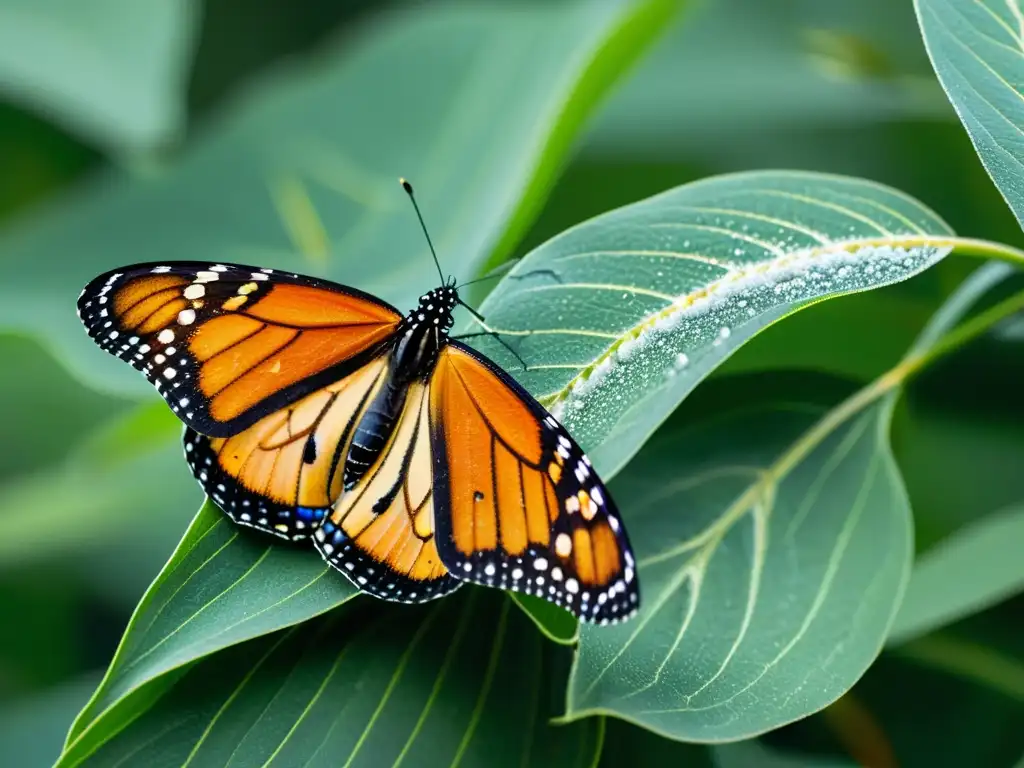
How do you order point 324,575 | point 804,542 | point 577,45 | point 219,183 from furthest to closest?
point 219,183 < point 577,45 < point 804,542 < point 324,575

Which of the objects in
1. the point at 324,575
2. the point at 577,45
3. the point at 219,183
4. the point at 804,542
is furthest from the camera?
the point at 219,183

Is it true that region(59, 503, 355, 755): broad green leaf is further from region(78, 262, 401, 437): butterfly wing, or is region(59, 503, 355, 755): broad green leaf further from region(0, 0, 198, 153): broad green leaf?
region(0, 0, 198, 153): broad green leaf

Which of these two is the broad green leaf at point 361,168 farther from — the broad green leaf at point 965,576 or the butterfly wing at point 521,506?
the broad green leaf at point 965,576

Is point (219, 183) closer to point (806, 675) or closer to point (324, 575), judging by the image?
point (324, 575)

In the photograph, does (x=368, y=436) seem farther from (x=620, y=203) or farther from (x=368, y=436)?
(x=620, y=203)

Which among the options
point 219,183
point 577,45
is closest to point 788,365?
point 577,45

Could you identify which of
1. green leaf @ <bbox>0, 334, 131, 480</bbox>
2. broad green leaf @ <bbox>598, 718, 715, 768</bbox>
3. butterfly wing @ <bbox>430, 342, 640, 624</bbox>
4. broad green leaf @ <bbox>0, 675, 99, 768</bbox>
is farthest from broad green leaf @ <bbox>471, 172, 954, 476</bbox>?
green leaf @ <bbox>0, 334, 131, 480</bbox>

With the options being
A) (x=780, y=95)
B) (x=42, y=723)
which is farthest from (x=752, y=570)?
(x=780, y=95)
